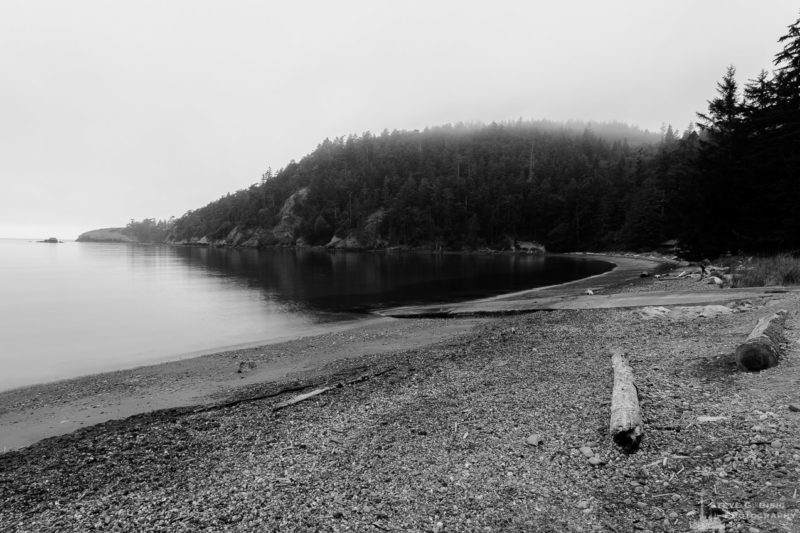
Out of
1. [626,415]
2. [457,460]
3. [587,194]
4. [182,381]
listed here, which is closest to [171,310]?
[182,381]

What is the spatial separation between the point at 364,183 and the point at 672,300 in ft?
550

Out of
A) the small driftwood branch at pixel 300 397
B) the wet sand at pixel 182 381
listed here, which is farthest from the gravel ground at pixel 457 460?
the wet sand at pixel 182 381

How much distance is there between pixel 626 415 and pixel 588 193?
137 metres

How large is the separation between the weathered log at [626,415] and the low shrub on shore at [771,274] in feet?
68.7

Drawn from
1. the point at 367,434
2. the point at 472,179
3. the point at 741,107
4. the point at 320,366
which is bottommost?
the point at 320,366

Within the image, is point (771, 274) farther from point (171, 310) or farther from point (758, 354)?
point (171, 310)

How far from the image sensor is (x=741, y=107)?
1437 inches

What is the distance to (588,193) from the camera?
130m

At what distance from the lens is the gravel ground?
5.76 m

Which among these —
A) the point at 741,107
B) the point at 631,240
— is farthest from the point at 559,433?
the point at 631,240

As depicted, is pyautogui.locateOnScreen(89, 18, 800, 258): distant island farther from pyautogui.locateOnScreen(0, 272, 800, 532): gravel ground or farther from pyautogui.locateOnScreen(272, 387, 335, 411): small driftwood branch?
pyautogui.locateOnScreen(272, 387, 335, 411): small driftwood branch

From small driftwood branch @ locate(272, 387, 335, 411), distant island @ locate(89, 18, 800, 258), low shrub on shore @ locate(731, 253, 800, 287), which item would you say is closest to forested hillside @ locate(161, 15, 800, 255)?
distant island @ locate(89, 18, 800, 258)

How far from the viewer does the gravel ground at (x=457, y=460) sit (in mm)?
5758

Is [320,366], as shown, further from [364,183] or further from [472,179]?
[364,183]
